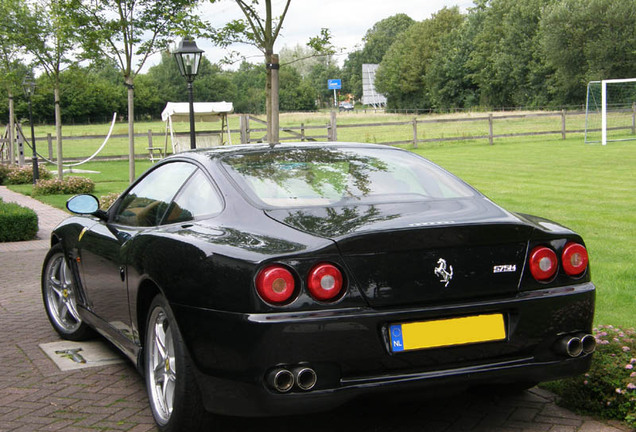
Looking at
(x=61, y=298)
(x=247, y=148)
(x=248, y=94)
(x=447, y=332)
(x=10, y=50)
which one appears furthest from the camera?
(x=248, y=94)

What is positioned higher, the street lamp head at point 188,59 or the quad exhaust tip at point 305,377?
the street lamp head at point 188,59

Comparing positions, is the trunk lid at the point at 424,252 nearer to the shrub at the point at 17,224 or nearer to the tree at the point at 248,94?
the shrub at the point at 17,224

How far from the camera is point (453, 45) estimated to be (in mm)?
93938

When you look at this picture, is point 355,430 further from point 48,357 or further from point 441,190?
point 48,357

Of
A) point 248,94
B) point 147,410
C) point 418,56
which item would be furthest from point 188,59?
point 248,94

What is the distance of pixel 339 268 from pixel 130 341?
Result: 1710 millimetres

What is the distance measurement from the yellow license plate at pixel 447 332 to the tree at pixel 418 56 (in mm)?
96836

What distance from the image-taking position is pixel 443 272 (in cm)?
315

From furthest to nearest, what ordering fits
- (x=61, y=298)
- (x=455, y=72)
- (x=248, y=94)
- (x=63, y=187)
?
(x=248, y=94) < (x=455, y=72) < (x=63, y=187) < (x=61, y=298)

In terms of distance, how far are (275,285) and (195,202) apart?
110 centimetres

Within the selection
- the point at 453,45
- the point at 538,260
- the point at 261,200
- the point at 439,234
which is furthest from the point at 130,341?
the point at 453,45

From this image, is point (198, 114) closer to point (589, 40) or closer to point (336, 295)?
point (336, 295)

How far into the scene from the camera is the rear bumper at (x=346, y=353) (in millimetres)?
2949

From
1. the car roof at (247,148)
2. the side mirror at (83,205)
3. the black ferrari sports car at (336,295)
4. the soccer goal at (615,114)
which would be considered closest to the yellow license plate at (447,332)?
the black ferrari sports car at (336,295)
